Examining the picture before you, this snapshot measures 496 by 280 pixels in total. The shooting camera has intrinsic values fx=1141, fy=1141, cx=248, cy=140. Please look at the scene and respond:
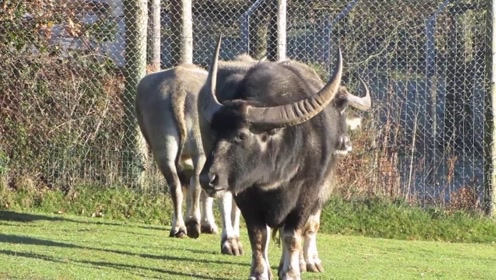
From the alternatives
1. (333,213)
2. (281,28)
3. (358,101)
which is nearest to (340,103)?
(358,101)

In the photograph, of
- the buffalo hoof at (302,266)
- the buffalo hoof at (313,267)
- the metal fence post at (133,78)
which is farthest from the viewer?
the metal fence post at (133,78)

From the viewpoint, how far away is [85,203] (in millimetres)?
14055

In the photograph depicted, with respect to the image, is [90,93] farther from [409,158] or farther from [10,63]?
[409,158]

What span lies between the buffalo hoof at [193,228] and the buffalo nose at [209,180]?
332 centimetres

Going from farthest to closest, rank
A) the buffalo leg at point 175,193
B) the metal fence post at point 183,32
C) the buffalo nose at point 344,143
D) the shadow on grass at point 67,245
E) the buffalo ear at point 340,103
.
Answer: the metal fence post at point 183,32, the buffalo leg at point 175,193, the buffalo ear at point 340,103, the shadow on grass at point 67,245, the buffalo nose at point 344,143

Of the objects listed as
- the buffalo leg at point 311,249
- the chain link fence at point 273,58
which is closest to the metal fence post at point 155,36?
the chain link fence at point 273,58

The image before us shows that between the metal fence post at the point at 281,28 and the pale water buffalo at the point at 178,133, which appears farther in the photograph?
the metal fence post at the point at 281,28

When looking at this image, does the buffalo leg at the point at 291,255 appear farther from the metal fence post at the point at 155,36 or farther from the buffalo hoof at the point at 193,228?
the metal fence post at the point at 155,36

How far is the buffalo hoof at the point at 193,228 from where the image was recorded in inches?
454

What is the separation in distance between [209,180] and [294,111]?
0.89 metres

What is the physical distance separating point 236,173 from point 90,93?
6.32m

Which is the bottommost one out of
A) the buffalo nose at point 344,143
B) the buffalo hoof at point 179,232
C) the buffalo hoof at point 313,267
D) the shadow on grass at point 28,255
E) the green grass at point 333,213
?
the green grass at point 333,213

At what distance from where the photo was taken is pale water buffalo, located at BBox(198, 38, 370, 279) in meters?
8.43

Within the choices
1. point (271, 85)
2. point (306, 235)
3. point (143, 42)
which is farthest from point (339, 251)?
point (143, 42)
